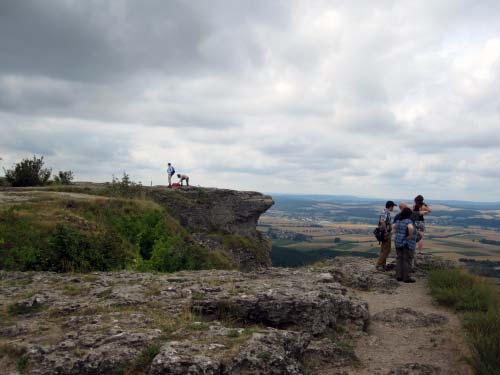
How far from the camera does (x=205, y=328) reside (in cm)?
650

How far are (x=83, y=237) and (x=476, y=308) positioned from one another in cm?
1209

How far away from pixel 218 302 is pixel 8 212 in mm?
10564

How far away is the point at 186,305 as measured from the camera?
7.73 meters

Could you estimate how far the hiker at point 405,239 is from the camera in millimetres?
12234

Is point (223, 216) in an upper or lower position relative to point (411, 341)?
upper

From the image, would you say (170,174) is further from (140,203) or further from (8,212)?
(8,212)

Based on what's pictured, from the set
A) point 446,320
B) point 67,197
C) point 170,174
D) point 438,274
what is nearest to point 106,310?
point 446,320

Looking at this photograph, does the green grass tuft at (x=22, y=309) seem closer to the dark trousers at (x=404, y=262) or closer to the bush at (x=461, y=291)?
A: the bush at (x=461, y=291)

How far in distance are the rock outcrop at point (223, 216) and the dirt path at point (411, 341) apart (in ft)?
56.8

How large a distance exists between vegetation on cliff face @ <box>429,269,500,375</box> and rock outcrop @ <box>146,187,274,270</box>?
655 inches

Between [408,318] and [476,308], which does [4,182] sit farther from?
[476,308]

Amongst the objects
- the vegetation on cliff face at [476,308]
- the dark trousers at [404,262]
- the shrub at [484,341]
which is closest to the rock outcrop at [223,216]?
the dark trousers at [404,262]

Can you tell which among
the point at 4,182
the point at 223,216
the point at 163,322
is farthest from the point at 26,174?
the point at 163,322

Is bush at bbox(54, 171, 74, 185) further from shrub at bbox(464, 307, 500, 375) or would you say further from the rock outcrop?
shrub at bbox(464, 307, 500, 375)
